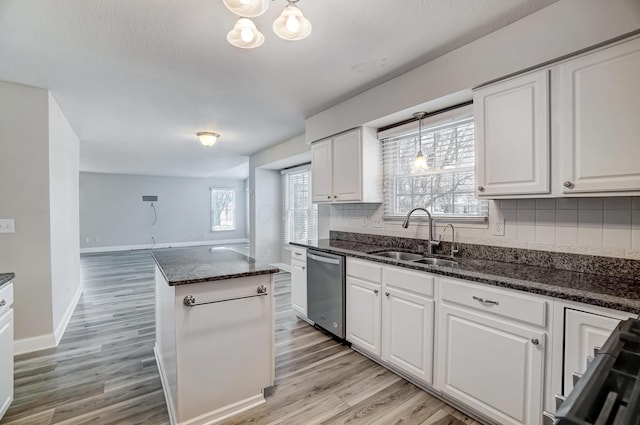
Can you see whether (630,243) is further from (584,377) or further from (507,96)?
(584,377)

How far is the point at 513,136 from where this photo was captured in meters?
1.91

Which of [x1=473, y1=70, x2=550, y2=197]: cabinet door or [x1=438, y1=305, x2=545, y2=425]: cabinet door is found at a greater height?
[x1=473, y1=70, x2=550, y2=197]: cabinet door

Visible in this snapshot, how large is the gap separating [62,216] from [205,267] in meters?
2.64

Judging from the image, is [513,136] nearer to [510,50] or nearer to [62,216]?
[510,50]

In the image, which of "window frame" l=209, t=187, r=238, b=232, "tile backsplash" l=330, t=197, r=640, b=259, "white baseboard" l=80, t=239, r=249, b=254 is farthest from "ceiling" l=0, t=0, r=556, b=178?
"window frame" l=209, t=187, r=238, b=232

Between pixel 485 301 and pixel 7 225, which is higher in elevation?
pixel 7 225

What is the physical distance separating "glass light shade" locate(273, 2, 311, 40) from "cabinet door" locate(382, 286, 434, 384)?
1810mm

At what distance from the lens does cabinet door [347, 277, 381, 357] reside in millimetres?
2447

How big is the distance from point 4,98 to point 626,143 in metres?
4.61

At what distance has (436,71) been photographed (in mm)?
2307

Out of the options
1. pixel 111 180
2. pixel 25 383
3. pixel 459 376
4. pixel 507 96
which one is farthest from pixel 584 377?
pixel 111 180

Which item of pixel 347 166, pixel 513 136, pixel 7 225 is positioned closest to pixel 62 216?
pixel 7 225

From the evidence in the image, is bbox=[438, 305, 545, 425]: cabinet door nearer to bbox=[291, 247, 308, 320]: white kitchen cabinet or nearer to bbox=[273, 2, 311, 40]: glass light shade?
bbox=[291, 247, 308, 320]: white kitchen cabinet

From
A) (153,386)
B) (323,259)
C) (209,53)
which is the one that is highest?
(209,53)
